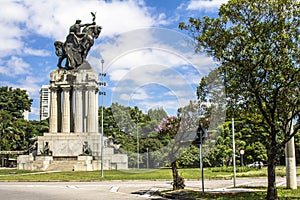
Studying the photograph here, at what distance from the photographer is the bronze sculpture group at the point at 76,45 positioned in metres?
48.9

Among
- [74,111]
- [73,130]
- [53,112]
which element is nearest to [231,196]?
[73,130]

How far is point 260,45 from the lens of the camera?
539 inches

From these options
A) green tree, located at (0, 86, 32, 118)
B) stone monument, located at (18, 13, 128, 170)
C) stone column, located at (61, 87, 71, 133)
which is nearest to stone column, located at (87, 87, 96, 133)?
stone monument, located at (18, 13, 128, 170)

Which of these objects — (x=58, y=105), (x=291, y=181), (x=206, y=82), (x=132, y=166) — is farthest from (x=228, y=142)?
(x=206, y=82)

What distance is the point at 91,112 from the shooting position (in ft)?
156

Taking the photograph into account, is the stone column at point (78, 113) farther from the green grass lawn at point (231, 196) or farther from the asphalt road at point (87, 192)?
the green grass lawn at point (231, 196)

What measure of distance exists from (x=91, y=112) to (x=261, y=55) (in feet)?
117

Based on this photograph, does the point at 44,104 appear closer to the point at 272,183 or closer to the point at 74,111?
the point at 74,111

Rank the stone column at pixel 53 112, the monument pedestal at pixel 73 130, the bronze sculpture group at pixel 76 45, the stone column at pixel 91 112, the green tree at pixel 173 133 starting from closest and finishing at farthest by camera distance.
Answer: the green tree at pixel 173 133, the monument pedestal at pixel 73 130, the stone column at pixel 91 112, the stone column at pixel 53 112, the bronze sculpture group at pixel 76 45

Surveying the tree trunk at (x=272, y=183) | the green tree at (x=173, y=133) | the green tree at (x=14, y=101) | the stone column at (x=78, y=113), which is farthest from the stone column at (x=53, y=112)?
the green tree at (x=14, y=101)

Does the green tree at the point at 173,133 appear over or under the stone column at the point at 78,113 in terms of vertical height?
under

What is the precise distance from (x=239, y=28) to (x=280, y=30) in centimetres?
149

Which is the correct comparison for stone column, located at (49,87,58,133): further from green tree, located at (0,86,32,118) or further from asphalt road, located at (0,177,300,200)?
green tree, located at (0,86,32,118)

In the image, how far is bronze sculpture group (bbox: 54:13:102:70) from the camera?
48.9 metres
